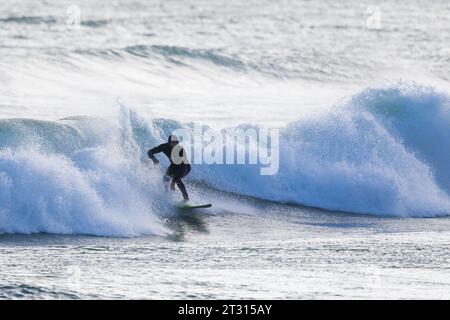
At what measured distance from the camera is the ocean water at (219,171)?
14914 mm

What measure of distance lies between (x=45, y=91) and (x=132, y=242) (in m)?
11.8

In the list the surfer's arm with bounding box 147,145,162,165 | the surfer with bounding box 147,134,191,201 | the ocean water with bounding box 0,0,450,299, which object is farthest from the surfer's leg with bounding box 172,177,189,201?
the surfer's arm with bounding box 147,145,162,165

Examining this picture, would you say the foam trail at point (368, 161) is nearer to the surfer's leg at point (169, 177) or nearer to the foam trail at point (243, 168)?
the foam trail at point (243, 168)

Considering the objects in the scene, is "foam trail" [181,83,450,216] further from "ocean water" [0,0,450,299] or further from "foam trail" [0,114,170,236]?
"foam trail" [0,114,170,236]

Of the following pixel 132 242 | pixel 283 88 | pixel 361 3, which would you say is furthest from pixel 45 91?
pixel 361 3

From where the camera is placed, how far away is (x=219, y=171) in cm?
2231

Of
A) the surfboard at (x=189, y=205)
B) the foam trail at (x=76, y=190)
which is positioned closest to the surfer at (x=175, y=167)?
the surfboard at (x=189, y=205)

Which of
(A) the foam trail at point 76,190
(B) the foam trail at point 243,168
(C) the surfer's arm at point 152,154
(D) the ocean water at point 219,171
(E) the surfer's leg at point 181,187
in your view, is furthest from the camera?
(E) the surfer's leg at point 181,187

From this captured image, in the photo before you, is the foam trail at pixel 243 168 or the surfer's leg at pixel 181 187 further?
the surfer's leg at pixel 181 187

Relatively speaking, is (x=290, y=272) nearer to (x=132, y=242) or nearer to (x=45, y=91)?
(x=132, y=242)

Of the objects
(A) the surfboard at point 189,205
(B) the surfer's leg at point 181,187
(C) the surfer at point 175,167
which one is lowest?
(A) the surfboard at point 189,205

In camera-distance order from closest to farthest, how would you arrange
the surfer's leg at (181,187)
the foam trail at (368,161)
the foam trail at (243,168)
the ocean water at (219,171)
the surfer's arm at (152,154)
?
the ocean water at (219,171) < the foam trail at (243,168) < the surfer's arm at (152,154) < the surfer's leg at (181,187) < the foam trail at (368,161)

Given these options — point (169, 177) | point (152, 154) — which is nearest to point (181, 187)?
point (169, 177)

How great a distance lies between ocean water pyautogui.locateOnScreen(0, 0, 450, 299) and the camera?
48.9 feet
